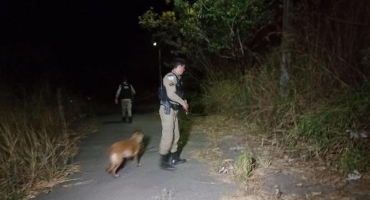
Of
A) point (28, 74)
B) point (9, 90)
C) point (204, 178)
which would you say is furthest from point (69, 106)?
point (204, 178)

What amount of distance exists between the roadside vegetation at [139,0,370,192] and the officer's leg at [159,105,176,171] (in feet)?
4.12

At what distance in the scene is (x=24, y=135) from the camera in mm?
7957

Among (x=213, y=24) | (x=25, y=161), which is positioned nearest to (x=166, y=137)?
(x=25, y=161)

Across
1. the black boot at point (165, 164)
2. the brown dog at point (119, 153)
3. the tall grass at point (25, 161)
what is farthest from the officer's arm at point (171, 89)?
the tall grass at point (25, 161)

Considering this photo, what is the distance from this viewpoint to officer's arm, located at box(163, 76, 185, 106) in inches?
255

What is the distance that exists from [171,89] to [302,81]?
2860mm

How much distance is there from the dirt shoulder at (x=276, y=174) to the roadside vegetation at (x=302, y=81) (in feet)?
0.39

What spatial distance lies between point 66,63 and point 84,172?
22765 millimetres

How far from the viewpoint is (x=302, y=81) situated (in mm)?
7695

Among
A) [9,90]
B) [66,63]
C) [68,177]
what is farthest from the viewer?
[66,63]

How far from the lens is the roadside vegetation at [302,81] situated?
6211 mm

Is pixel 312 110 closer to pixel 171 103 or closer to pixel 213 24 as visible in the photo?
pixel 171 103

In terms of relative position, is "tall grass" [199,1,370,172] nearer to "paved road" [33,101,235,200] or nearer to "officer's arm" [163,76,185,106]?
"paved road" [33,101,235,200]

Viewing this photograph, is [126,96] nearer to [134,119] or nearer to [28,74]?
[134,119]
